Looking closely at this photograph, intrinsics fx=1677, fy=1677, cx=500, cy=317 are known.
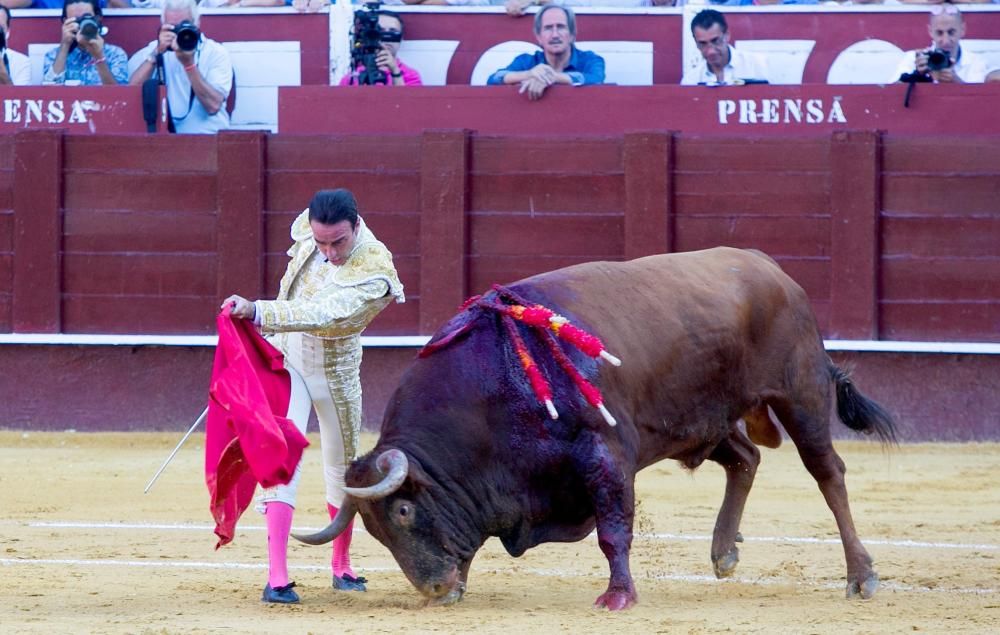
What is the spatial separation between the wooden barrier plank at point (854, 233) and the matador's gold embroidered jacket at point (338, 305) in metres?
3.91

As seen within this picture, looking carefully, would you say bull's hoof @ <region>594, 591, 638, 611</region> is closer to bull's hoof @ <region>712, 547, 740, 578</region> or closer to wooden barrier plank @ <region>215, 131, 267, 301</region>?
bull's hoof @ <region>712, 547, 740, 578</region>

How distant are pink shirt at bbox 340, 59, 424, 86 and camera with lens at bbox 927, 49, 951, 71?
8.41 ft

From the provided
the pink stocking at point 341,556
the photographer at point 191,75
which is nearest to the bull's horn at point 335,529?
the pink stocking at point 341,556

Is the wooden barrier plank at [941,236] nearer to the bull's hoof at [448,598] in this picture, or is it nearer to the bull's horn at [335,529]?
the bull's hoof at [448,598]

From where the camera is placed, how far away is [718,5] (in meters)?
8.79

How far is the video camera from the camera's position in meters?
8.43

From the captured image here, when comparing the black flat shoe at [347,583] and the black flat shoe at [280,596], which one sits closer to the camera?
the black flat shoe at [280,596]

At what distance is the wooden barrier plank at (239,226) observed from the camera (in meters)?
8.57

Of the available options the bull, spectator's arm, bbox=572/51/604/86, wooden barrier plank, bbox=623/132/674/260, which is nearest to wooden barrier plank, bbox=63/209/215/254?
spectator's arm, bbox=572/51/604/86

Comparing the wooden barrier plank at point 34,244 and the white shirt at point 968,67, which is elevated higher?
the white shirt at point 968,67

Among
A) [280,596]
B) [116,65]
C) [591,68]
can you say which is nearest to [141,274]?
[116,65]

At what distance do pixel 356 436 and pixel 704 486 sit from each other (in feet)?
9.31

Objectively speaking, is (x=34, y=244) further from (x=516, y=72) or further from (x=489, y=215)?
(x=516, y=72)

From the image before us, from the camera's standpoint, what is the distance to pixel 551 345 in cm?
451
